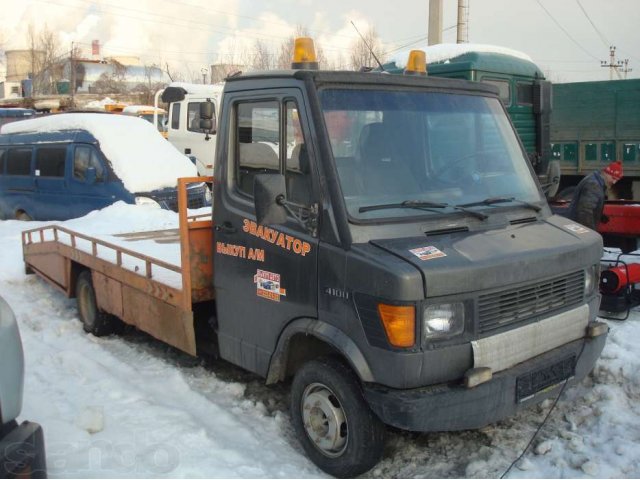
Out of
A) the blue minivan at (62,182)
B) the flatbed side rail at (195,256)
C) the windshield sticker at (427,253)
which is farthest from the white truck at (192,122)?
the windshield sticker at (427,253)

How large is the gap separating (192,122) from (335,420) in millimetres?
13705

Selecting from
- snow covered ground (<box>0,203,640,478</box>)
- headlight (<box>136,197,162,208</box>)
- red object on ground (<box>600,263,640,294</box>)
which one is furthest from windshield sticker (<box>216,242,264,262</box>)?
headlight (<box>136,197,162,208</box>)

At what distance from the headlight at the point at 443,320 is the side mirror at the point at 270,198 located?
3.39 ft

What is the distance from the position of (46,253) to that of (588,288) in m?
5.74

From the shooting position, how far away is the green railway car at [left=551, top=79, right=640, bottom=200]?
12.4 meters

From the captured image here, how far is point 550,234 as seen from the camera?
397cm

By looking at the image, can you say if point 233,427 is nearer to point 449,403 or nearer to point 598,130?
point 449,403

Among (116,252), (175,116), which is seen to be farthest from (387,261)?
(175,116)

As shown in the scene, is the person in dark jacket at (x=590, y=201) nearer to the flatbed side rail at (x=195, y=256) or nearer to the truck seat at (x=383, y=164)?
the truck seat at (x=383, y=164)

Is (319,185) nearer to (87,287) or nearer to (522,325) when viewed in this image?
(522,325)

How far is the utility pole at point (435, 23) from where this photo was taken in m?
21.0

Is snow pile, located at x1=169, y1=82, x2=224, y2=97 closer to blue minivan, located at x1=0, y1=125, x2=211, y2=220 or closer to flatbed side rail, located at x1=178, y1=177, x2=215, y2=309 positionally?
blue minivan, located at x1=0, y1=125, x2=211, y2=220

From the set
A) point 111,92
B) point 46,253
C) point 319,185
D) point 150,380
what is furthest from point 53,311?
point 111,92

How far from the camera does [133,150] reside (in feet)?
37.6
